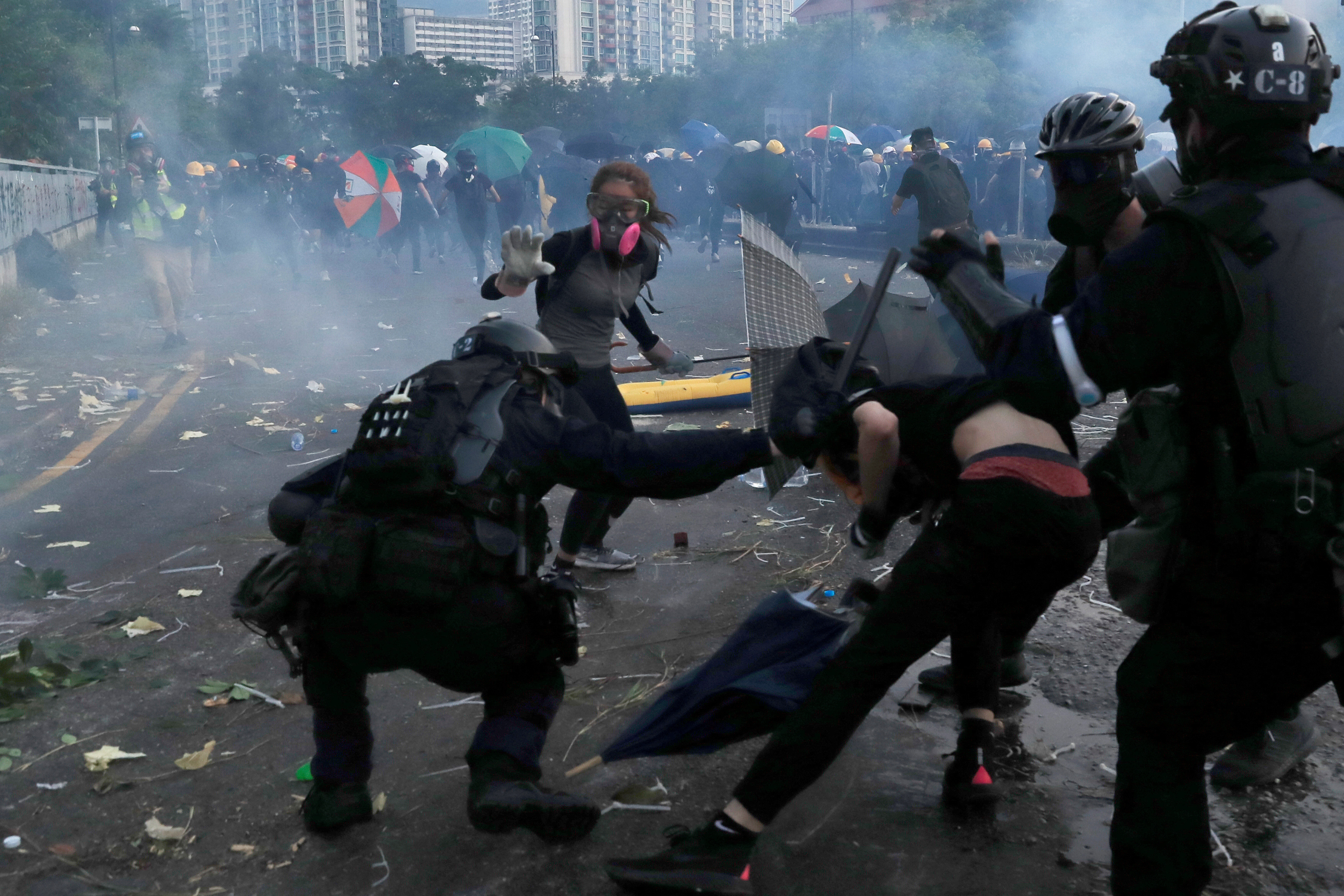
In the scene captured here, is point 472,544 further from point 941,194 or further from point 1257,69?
point 941,194

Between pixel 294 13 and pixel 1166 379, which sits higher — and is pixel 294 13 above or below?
above

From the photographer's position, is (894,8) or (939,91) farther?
(894,8)

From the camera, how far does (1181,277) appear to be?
7.02ft

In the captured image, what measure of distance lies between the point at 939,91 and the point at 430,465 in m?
35.9

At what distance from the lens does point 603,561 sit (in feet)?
18.4

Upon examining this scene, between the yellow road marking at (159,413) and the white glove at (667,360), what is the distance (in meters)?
4.50

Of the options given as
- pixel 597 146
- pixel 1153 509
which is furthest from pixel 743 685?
pixel 597 146

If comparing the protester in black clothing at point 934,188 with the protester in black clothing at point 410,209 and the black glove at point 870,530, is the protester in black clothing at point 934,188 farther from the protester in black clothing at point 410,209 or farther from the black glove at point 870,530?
the protester in black clothing at point 410,209

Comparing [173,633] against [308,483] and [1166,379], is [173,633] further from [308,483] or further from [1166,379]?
→ [1166,379]

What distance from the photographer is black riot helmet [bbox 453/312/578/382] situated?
323 centimetres

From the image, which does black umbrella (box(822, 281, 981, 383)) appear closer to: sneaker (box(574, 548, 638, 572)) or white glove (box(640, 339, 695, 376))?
white glove (box(640, 339, 695, 376))

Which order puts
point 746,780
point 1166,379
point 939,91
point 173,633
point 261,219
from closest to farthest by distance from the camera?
1. point 1166,379
2. point 746,780
3. point 173,633
4. point 261,219
5. point 939,91

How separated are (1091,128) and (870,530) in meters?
1.31

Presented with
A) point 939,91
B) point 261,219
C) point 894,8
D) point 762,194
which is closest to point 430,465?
point 762,194
